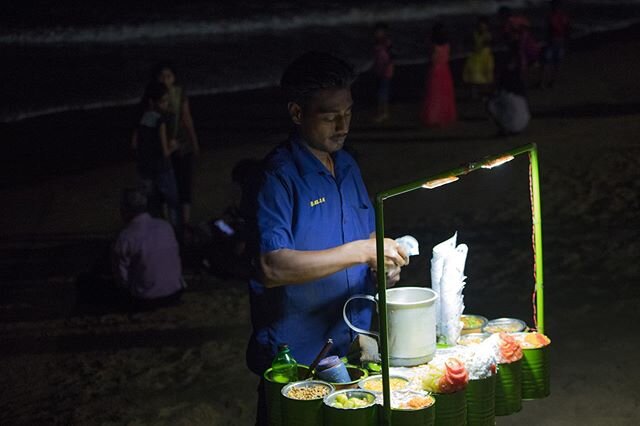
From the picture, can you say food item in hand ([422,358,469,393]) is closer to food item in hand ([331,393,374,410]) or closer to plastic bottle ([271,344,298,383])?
food item in hand ([331,393,374,410])

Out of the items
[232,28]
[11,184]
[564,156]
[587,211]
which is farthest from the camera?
[232,28]

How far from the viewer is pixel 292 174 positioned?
3379mm

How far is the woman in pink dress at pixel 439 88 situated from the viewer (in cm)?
1444

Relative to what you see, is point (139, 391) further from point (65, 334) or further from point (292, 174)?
point (292, 174)

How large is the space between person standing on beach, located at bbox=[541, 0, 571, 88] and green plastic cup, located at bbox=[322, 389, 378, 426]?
15.4m

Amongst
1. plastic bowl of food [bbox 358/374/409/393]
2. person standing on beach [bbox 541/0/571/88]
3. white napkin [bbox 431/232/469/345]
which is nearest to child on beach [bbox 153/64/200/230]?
white napkin [bbox 431/232/469/345]

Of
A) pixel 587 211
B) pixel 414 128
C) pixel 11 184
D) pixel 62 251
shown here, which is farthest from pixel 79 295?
pixel 414 128

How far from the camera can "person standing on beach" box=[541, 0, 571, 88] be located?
1733 centimetres

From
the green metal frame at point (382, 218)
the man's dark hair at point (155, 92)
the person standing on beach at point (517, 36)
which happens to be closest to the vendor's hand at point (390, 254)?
the green metal frame at point (382, 218)

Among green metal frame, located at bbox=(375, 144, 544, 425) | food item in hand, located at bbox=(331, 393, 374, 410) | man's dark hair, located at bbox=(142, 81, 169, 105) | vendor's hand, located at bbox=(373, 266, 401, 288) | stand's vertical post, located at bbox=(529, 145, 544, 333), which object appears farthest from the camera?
man's dark hair, located at bbox=(142, 81, 169, 105)

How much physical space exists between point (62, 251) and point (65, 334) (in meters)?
2.89

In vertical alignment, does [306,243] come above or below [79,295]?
above

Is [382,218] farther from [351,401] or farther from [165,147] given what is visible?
[165,147]

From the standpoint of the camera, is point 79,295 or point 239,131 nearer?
point 79,295
